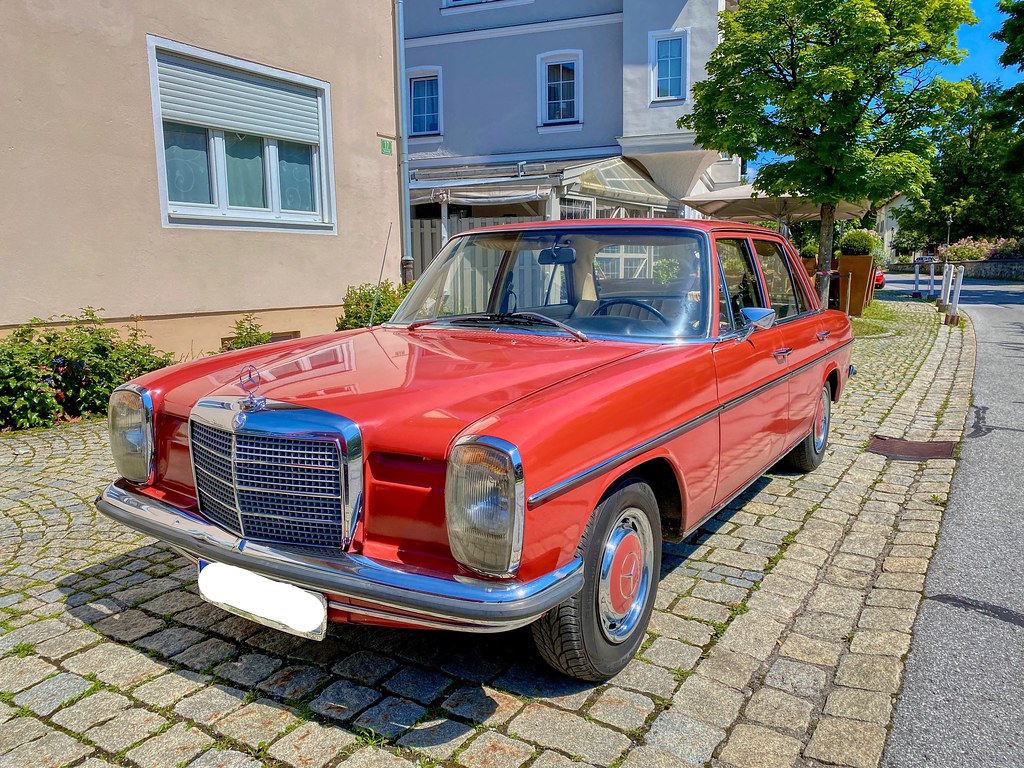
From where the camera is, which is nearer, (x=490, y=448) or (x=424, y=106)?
(x=490, y=448)

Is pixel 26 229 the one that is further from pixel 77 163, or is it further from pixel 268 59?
pixel 268 59

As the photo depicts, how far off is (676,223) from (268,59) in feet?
23.8

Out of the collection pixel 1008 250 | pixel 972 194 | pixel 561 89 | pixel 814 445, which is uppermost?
pixel 561 89

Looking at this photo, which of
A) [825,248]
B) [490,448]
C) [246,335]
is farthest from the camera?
[825,248]

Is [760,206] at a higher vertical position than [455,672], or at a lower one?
higher

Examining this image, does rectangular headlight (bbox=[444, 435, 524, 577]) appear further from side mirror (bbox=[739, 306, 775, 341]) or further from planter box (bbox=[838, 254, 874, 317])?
planter box (bbox=[838, 254, 874, 317])

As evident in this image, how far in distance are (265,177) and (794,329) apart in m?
6.99

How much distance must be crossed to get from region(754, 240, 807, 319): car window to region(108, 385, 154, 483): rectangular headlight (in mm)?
3425

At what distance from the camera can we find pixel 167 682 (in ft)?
9.58

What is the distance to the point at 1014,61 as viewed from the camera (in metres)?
28.9

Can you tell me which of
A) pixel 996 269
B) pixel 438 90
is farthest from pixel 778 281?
pixel 996 269

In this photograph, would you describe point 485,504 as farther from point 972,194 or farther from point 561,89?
point 972,194

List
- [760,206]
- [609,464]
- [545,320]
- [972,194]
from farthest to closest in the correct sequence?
[972,194]
[760,206]
[545,320]
[609,464]

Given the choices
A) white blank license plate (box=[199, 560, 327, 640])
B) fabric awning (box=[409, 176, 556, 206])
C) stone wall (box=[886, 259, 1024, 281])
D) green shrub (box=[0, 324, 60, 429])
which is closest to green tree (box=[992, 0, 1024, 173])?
stone wall (box=[886, 259, 1024, 281])
